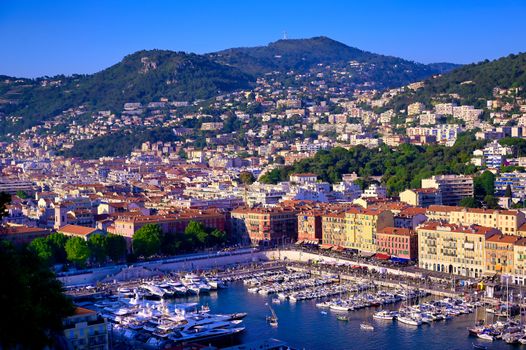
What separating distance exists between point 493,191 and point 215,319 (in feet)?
68.2

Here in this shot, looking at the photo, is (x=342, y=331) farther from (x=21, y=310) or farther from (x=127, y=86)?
(x=127, y=86)

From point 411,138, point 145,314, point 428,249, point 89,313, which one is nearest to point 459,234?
point 428,249

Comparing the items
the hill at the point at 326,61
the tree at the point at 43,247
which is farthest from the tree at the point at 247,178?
the hill at the point at 326,61

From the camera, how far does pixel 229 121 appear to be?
80.1 m

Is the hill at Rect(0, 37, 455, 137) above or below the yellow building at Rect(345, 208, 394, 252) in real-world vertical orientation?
above

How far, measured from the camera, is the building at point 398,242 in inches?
1125

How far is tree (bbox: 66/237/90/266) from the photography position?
1099 inches

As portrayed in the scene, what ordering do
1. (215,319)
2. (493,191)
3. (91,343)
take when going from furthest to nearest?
1. (493,191)
2. (215,319)
3. (91,343)

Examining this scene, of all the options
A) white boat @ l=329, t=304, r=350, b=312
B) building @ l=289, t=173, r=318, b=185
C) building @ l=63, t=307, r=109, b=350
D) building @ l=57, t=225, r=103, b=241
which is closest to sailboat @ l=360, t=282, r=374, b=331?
white boat @ l=329, t=304, r=350, b=312

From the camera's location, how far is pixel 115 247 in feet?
95.6

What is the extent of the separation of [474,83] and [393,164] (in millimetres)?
20171

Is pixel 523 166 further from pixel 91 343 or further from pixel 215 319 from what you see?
pixel 91 343

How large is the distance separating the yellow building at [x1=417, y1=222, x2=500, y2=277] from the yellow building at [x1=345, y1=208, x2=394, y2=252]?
2.49 meters

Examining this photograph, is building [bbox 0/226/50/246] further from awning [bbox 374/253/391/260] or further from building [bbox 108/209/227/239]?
awning [bbox 374/253/391/260]
